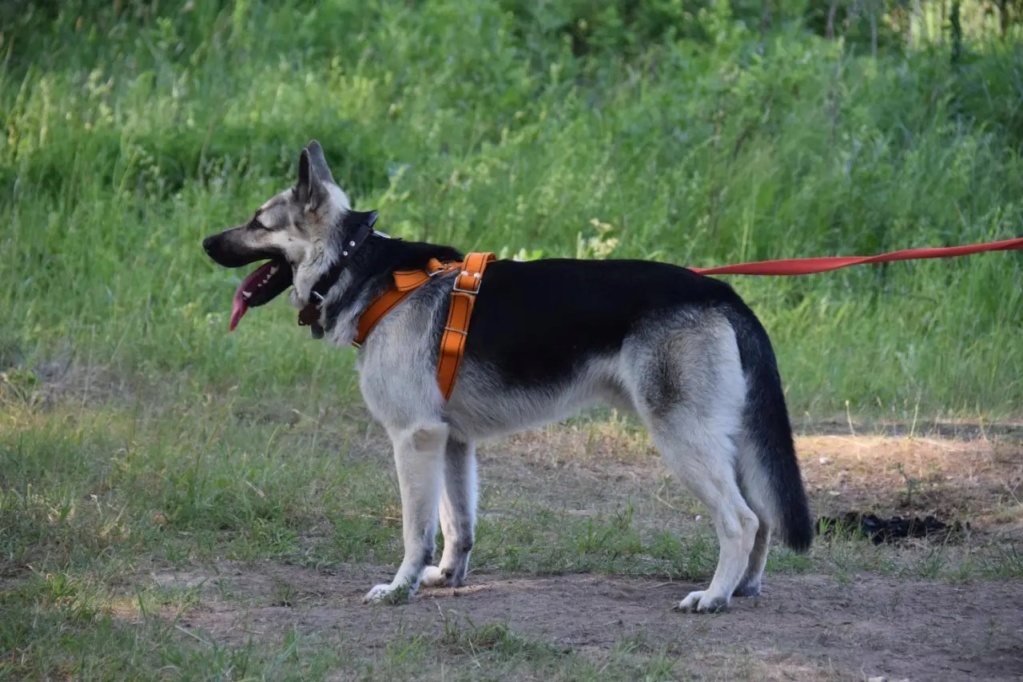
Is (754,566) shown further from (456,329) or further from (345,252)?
(345,252)

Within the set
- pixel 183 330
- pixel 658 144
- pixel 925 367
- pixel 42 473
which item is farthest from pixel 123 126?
pixel 925 367

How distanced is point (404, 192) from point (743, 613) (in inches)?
207

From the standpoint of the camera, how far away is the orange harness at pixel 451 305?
4.58 metres

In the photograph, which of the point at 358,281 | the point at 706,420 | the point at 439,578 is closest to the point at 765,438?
the point at 706,420

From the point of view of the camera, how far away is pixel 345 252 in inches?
186

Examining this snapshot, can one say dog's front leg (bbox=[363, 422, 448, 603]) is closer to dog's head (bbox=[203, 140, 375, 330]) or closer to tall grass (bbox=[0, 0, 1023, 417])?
dog's head (bbox=[203, 140, 375, 330])

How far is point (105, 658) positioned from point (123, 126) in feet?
21.0

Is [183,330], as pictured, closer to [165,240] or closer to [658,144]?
[165,240]

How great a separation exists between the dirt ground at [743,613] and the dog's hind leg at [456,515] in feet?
0.25

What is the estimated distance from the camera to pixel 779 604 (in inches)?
179

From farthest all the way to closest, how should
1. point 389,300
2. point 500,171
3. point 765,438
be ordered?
point 500,171 → point 389,300 → point 765,438

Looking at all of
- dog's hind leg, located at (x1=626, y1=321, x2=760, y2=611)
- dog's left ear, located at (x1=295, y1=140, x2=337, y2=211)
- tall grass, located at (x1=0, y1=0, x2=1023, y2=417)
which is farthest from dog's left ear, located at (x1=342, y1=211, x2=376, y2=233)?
tall grass, located at (x1=0, y1=0, x2=1023, y2=417)

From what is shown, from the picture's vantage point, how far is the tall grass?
7523mm

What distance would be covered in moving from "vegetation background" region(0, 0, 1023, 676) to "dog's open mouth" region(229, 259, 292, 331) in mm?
939
